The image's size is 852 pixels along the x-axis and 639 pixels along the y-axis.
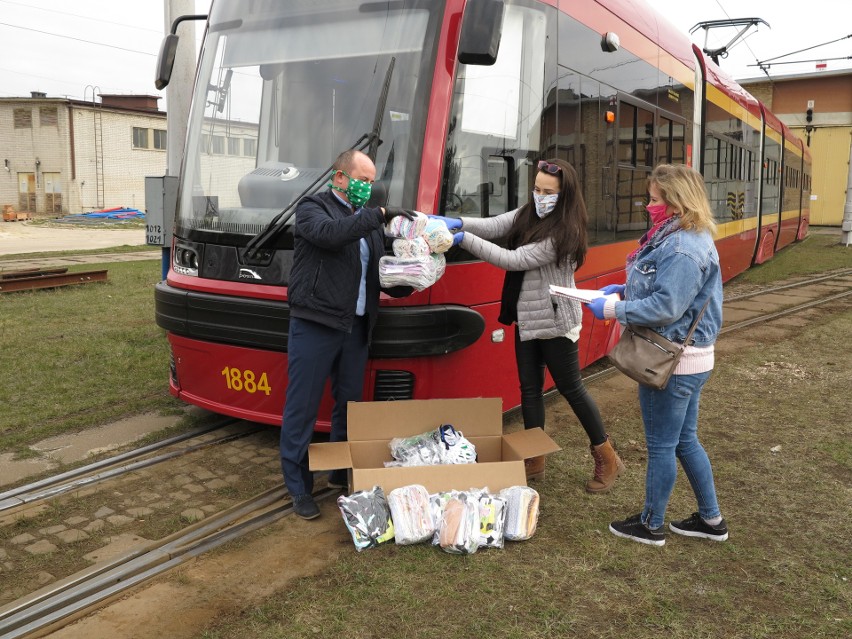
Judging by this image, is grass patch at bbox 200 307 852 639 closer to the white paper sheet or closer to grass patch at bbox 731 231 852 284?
the white paper sheet

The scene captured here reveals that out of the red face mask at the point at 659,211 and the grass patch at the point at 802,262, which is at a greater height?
the red face mask at the point at 659,211

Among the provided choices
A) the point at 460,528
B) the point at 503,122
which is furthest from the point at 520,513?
the point at 503,122

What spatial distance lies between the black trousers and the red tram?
1.16 ft

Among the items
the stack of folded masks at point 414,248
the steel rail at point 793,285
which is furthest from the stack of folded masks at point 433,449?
the steel rail at point 793,285

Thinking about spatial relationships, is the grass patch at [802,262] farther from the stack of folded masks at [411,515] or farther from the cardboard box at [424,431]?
the stack of folded masks at [411,515]

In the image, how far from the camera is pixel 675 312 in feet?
11.6

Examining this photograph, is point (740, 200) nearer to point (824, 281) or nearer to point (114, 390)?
point (824, 281)

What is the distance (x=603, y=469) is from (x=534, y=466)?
0.39 m

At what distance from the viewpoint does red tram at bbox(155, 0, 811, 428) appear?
4.58 metres

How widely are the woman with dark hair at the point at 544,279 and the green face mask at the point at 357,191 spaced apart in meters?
0.52

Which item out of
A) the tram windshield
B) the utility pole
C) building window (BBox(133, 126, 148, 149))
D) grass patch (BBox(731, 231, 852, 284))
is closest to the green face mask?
the tram windshield

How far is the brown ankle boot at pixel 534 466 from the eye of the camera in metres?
4.70

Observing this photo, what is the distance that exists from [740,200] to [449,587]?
445 inches

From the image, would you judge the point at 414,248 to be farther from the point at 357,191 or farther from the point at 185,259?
the point at 185,259
